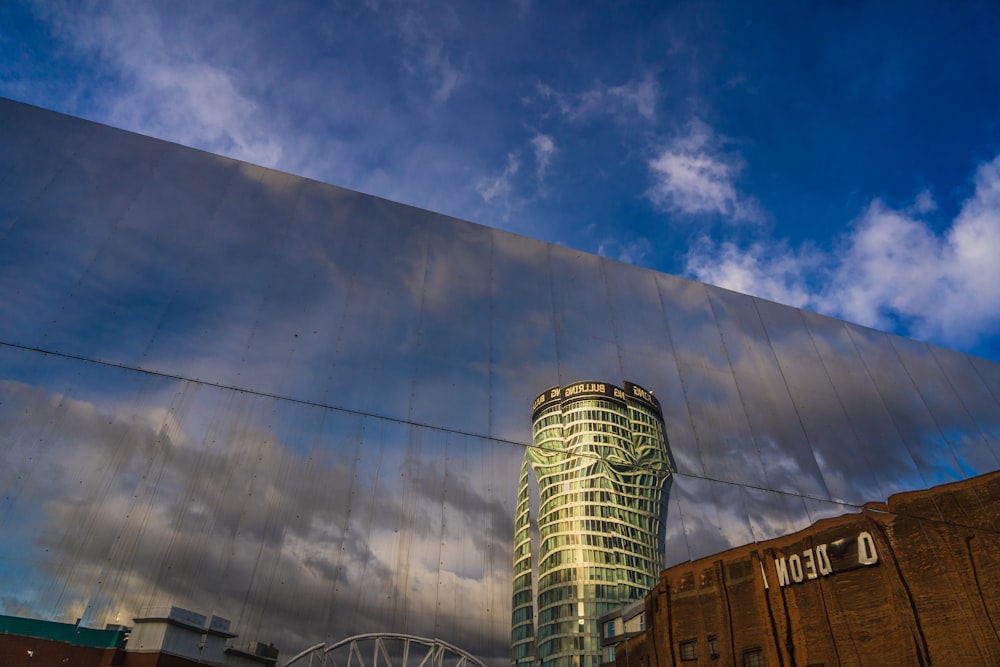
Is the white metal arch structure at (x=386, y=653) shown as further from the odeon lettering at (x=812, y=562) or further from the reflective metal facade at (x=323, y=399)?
the odeon lettering at (x=812, y=562)

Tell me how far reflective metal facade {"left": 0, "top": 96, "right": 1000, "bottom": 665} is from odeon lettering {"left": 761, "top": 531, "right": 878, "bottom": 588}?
1826mm

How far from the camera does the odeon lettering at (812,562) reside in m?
16.3

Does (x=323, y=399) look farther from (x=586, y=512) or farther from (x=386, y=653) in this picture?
Answer: (x=586, y=512)

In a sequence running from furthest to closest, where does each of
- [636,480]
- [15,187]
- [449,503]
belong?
1. [636,480]
2. [15,187]
3. [449,503]

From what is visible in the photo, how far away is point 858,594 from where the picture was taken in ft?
52.5

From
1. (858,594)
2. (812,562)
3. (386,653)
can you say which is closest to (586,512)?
(812,562)

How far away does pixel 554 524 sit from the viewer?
1881cm

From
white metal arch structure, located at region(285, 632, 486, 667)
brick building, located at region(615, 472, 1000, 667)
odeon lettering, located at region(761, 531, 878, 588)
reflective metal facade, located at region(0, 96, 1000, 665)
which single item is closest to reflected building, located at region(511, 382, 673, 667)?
reflective metal facade, located at region(0, 96, 1000, 665)

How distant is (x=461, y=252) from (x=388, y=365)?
6.30 meters

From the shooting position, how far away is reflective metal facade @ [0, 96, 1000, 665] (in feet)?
50.2

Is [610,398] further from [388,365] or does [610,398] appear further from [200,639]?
[200,639]

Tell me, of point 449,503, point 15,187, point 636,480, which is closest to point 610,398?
point 636,480

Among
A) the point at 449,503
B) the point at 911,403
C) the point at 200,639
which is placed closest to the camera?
the point at 200,639

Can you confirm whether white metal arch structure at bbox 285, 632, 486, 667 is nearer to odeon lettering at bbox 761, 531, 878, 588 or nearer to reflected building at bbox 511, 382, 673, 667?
reflected building at bbox 511, 382, 673, 667
